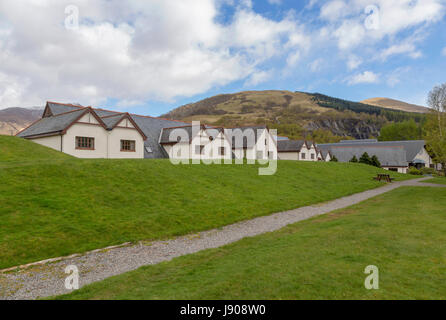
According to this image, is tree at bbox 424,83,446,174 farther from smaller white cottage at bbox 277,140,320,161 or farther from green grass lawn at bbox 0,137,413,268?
smaller white cottage at bbox 277,140,320,161

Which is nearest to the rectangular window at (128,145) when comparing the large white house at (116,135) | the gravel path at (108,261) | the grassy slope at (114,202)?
the large white house at (116,135)

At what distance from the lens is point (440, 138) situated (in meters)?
23.7

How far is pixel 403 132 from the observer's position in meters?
113

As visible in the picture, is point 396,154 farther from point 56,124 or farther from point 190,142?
point 56,124

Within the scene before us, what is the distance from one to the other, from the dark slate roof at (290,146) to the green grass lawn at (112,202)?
3764cm

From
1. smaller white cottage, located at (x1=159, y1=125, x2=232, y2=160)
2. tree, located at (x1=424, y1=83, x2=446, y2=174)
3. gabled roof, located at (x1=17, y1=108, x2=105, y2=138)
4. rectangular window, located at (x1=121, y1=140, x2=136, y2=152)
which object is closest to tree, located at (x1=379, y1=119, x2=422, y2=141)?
tree, located at (x1=424, y1=83, x2=446, y2=174)

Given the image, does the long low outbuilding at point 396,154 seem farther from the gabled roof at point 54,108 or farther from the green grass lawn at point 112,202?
the gabled roof at point 54,108

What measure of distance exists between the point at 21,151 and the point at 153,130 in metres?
21.3

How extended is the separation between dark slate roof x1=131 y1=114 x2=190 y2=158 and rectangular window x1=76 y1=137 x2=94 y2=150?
25.4ft

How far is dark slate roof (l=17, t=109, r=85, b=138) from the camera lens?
1209 inches

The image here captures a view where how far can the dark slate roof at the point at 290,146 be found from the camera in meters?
63.4

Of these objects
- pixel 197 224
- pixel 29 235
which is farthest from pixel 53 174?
pixel 197 224
